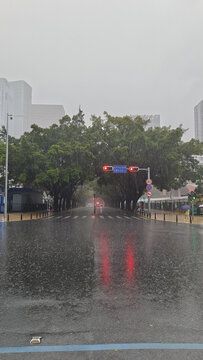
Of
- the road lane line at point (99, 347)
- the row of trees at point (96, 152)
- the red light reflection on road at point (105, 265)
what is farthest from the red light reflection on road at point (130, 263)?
the row of trees at point (96, 152)

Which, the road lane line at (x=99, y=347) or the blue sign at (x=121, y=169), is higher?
the blue sign at (x=121, y=169)

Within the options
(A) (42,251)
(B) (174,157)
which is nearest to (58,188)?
(B) (174,157)

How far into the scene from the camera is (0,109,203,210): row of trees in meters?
35.5

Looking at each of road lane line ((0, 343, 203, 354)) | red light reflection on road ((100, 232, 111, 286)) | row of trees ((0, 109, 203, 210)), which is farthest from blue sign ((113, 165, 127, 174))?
road lane line ((0, 343, 203, 354))

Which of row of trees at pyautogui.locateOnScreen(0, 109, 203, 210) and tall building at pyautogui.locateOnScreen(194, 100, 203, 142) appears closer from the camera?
row of trees at pyautogui.locateOnScreen(0, 109, 203, 210)

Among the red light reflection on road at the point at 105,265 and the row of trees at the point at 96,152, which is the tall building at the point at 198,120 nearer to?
the row of trees at the point at 96,152

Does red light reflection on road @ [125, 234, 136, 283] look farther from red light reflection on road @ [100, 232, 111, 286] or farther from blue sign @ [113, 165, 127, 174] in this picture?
blue sign @ [113, 165, 127, 174]

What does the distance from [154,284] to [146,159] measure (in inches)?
1325

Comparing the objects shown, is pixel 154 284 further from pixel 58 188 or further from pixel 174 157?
pixel 58 188

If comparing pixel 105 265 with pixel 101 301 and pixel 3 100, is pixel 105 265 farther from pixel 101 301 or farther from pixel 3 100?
pixel 3 100

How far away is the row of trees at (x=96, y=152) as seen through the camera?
116 ft

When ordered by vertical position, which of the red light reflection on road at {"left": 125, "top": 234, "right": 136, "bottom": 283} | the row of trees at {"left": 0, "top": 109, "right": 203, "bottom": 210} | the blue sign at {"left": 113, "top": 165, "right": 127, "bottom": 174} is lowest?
the red light reflection on road at {"left": 125, "top": 234, "right": 136, "bottom": 283}

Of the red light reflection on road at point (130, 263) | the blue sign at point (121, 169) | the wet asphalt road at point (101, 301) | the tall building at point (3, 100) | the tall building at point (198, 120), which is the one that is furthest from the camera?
the tall building at point (198, 120)

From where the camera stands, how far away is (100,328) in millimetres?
3664
